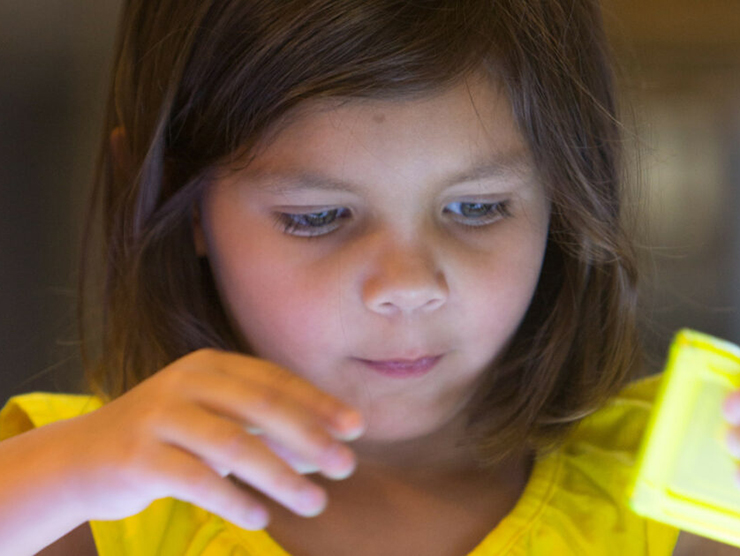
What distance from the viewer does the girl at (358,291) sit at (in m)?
0.64

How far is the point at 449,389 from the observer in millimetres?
842

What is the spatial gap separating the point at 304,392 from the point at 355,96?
259mm

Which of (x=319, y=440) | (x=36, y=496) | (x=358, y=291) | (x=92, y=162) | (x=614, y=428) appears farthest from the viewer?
(x=92, y=162)

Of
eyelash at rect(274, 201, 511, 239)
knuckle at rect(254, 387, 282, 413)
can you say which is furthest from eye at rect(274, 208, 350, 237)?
knuckle at rect(254, 387, 282, 413)

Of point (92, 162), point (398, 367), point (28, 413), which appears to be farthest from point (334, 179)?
point (92, 162)

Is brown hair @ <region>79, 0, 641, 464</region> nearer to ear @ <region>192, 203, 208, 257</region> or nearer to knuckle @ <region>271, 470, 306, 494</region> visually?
ear @ <region>192, 203, 208, 257</region>

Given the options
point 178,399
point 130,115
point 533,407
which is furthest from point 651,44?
point 178,399

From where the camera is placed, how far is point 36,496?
25.5 inches

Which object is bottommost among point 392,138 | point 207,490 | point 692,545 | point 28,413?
point 692,545

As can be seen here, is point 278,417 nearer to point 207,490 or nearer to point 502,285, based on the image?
point 207,490

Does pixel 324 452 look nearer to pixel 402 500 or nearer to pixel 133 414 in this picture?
pixel 133 414

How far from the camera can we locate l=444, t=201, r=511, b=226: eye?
0.78 m

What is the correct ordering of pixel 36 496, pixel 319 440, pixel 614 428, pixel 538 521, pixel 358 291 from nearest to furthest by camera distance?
pixel 319 440
pixel 36 496
pixel 358 291
pixel 538 521
pixel 614 428

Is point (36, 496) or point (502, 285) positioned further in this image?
point (502, 285)
